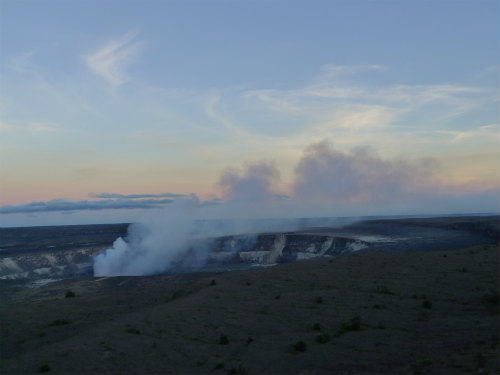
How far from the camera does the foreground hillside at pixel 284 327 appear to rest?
13527mm

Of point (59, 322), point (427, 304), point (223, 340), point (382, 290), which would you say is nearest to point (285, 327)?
point (223, 340)

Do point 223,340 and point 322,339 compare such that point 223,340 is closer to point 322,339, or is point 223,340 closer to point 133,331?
point 322,339

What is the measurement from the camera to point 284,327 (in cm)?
1802

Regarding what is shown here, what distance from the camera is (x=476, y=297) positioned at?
2088cm

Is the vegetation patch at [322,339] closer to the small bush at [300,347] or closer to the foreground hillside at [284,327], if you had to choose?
the foreground hillside at [284,327]

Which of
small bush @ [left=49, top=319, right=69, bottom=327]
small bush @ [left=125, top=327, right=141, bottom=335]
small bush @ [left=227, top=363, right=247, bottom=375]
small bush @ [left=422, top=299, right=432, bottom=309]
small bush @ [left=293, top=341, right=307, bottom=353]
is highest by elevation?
small bush @ [left=422, top=299, right=432, bottom=309]

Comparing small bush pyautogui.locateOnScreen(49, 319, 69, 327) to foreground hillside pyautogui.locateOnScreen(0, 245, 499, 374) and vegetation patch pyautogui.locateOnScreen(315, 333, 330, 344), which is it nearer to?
foreground hillside pyautogui.locateOnScreen(0, 245, 499, 374)

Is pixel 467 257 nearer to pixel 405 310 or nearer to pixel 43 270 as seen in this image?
pixel 405 310

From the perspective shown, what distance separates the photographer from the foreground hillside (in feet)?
44.4

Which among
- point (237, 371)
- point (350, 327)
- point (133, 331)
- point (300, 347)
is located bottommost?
point (133, 331)

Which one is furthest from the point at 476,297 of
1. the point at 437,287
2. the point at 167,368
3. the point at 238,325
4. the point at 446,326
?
the point at 167,368

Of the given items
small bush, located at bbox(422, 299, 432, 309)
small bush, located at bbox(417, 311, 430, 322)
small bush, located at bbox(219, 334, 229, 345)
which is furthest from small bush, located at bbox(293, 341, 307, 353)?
small bush, located at bbox(422, 299, 432, 309)

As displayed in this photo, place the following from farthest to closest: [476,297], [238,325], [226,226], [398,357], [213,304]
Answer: [226,226]
[213,304]
[476,297]
[238,325]
[398,357]

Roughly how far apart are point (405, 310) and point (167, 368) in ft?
41.4
